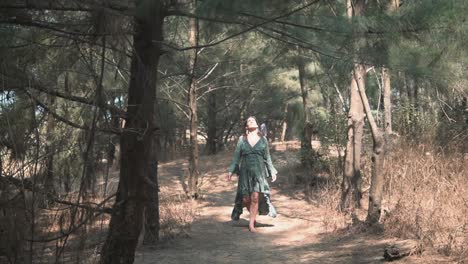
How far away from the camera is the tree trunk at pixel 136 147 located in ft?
14.0

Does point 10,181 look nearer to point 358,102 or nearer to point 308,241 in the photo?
point 308,241

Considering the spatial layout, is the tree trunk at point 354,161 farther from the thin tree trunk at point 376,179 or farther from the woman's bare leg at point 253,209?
the woman's bare leg at point 253,209

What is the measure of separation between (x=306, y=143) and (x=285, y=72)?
4267mm

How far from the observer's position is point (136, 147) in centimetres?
446

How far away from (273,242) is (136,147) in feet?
11.8

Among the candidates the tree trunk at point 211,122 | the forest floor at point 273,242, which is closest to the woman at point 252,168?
the forest floor at point 273,242

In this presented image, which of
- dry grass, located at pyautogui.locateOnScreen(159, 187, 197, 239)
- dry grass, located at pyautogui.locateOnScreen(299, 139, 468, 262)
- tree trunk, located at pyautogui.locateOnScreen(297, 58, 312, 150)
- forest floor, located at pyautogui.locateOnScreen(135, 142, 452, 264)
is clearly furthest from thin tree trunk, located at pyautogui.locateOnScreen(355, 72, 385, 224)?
tree trunk, located at pyautogui.locateOnScreen(297, 58, 312, 150)

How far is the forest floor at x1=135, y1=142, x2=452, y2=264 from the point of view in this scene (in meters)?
6.18

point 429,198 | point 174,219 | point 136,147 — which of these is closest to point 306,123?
point 174,219

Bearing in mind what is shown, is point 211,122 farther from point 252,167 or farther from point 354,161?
point 252,167

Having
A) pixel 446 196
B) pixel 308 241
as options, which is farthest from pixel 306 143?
pixel 446 196

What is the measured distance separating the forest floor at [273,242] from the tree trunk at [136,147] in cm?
218

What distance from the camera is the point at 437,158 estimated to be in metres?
7.96

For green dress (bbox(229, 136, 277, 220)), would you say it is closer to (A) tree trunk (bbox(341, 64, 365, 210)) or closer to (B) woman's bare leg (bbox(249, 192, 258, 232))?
(B) woman's bare leg (bbox(249, 192, 258, 232))
